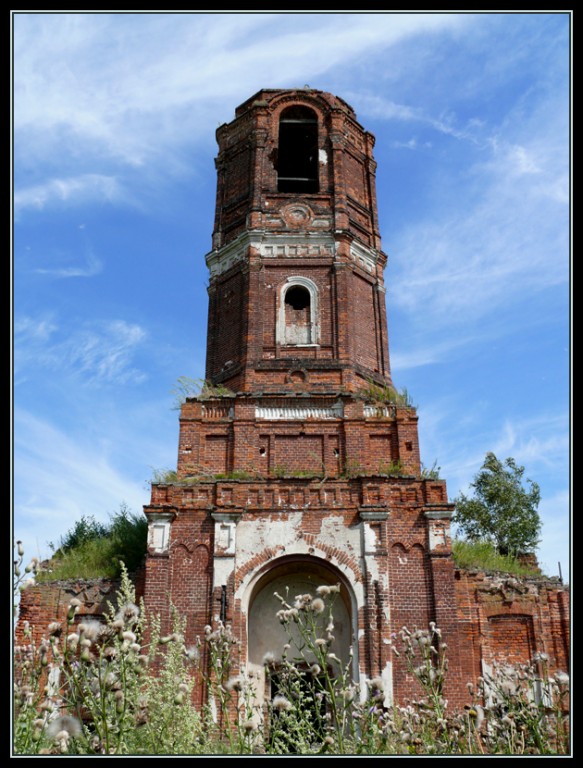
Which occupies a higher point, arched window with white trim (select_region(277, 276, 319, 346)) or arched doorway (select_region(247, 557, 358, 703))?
arched window with white trim (select_region(277, 276, 319, 346))

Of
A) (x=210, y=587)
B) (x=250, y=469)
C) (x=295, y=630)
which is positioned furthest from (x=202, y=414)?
(x=295, y=630)

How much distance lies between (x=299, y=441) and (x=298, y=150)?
11.2m

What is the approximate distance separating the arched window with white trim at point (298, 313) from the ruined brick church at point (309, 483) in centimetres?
4

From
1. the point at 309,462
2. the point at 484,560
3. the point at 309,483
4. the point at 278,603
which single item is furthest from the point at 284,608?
the point at 484,560

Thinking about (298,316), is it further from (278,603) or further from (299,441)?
(278,603)

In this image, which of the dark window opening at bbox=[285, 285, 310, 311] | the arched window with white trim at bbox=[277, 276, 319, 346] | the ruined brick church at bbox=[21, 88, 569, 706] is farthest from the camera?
the dark window opening at bbox=[285, 285, 310, 311]

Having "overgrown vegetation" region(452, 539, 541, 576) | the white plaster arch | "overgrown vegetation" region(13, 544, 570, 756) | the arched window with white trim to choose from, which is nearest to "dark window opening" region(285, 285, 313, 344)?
the arched window with white trim

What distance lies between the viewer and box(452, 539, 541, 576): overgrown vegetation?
49.4ft

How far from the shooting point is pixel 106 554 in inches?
631

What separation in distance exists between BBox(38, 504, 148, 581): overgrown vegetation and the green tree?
1549 centimetres

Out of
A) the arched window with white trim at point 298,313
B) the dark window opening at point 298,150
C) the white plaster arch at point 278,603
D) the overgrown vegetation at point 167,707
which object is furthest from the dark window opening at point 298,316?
the overgrown vegetation at point 167,707

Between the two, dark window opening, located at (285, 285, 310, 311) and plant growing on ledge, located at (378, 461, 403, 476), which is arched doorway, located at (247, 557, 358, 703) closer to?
plant growing on ledge, located at (378, 461, 403, 476)

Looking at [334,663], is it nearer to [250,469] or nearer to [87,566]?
[250,469]

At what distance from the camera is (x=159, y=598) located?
13945 millimetres
